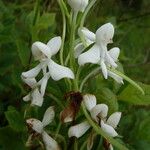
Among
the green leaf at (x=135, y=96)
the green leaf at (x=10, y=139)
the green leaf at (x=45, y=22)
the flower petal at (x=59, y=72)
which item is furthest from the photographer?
the green leaf at (x=45, y=22)

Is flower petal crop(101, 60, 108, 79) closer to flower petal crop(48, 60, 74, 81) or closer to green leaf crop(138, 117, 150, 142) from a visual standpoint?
flower petal crop(48, 60, 74, 81)

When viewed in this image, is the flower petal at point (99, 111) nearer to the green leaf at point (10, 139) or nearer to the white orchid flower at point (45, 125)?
the white orchid flower at point (45, 125)

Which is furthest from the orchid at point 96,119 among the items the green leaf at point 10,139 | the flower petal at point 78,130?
the green leaf at point 10,139

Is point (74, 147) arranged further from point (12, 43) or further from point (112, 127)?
point (12, 43)

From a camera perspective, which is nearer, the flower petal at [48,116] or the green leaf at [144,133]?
the flower petal at [48,116]

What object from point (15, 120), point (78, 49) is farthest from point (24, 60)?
point (78, 49)

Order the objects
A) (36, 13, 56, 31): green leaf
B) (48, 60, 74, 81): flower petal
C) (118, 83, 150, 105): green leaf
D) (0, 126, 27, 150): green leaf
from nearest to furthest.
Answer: (48, 60, 74, 81): flower petal → (118, 83, 150, 105): green leaf → (0, 126, 27, 150): green leaf → (36, 13, 56, 31): green leaf

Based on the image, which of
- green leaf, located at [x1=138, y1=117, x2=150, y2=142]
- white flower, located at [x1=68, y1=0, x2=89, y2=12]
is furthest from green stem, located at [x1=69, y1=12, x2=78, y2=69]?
green leaf, located at [x1=138, y1=117, x2=150, y2=142]
